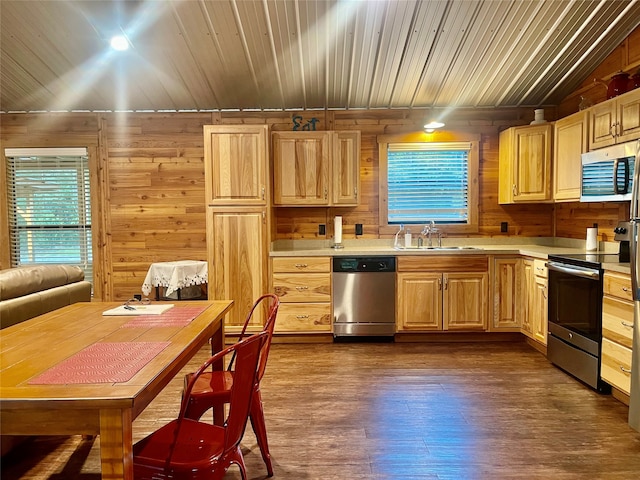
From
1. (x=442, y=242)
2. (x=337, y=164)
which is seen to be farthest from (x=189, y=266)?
(x=442, y=242)

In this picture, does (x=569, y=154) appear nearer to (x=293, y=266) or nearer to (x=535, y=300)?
(x=535, y=300)

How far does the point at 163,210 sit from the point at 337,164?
→ 2.10 m

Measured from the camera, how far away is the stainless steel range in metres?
3.02

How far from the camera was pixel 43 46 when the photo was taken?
379cm

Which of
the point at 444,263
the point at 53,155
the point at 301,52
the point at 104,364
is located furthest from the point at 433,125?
the point at 53,155

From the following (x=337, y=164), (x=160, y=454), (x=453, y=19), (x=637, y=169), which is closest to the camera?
(x=160, y=454)

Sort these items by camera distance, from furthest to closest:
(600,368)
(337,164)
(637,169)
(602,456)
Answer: (337,164), (600,368), (637,169), (602,456)

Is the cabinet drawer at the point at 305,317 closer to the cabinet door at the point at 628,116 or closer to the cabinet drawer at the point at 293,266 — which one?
the cabinet drawer at the point at 293,266

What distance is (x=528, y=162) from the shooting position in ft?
14.1

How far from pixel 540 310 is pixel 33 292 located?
3.90 meters

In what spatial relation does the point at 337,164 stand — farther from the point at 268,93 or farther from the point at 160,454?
the point at 160,454

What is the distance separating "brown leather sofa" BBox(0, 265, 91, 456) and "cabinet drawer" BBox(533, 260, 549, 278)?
12.1ft

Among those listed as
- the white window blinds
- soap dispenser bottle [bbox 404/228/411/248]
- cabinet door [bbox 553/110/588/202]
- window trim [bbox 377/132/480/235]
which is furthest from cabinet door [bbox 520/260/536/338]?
soap dispenser bottle [bbox 404/228/411/248]

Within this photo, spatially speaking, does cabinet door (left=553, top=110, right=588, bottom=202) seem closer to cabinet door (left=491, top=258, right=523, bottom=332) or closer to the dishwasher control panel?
cabinet door (left=491, top=258, right=523, bottom=332)
